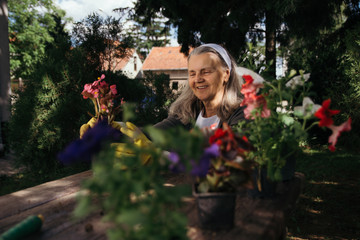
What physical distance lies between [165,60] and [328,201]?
26.9m

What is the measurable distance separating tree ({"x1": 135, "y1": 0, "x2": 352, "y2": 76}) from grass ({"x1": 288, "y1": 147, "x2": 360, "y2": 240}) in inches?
76.2

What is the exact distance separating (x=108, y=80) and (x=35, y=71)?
140cm

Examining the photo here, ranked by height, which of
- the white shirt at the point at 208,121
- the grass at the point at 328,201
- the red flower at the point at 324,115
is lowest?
the grass at the point at 328,201

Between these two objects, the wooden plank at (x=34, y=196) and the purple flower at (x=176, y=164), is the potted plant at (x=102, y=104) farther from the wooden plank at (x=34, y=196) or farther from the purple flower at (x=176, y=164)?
the purple flower at (x=176, y=164)

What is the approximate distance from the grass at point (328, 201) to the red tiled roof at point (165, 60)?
74.0 ft

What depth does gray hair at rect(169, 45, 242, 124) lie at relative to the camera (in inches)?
89.4

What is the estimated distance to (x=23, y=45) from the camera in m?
18.3

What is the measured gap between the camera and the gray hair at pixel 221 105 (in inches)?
89.4

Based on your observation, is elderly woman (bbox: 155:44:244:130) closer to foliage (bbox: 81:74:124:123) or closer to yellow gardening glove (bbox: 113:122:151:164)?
yellow gardening glove (bbox: 113:122:151:164)

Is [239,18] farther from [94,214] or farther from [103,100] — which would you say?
[94,214]

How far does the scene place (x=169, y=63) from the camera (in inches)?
1149

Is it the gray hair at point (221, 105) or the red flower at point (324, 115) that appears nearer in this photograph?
the red flower at point (324, 115)

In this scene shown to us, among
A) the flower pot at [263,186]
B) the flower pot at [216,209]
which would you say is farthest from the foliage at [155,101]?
the flower pot at [216,209]

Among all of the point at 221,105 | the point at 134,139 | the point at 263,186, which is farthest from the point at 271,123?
the point at 221,105
